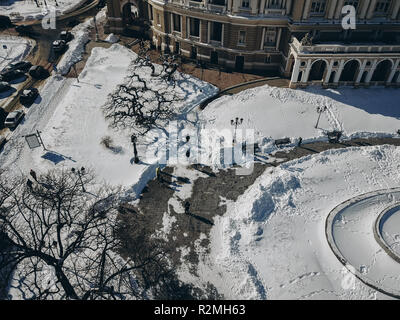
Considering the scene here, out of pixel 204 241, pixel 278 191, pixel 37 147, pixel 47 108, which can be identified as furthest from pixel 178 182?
pixel 47 108

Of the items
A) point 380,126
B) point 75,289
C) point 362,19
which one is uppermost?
point 362,19

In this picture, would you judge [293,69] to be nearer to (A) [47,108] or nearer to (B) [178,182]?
(B) [178,182]

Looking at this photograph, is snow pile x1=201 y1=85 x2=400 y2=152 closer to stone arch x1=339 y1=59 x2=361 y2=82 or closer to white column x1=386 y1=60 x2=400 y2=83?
white column x1=386 y1=60 x2=400 y2=83

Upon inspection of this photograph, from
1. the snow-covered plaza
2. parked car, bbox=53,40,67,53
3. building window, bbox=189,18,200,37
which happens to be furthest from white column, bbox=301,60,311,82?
parked car, bbox=53,40,67,53

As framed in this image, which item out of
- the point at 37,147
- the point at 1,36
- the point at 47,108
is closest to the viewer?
the point at 37,147

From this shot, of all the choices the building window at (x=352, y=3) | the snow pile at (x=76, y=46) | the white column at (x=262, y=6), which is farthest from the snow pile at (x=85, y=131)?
the building window at (x=352, y=3)

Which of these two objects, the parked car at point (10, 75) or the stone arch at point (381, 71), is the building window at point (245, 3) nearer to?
the stone arch at point (381, 71)
